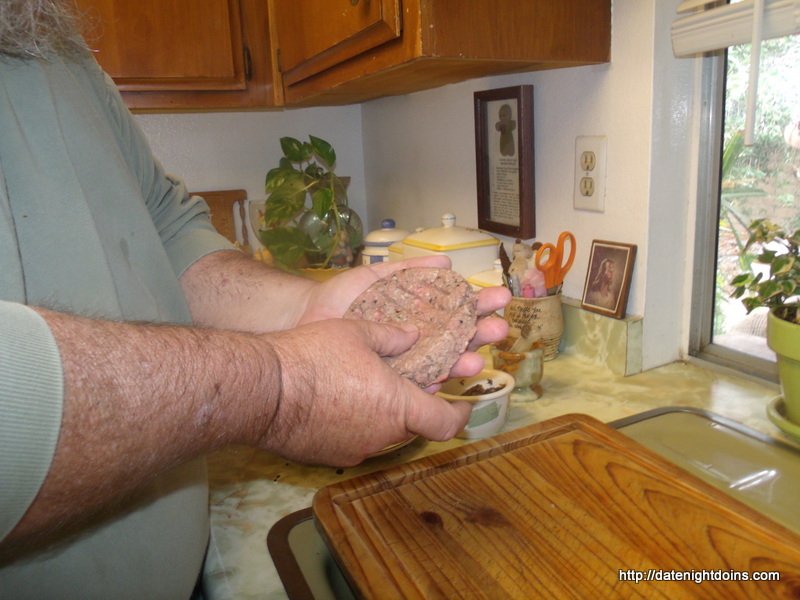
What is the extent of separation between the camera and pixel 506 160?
130cm

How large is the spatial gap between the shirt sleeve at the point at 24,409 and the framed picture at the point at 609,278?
2.99 feet

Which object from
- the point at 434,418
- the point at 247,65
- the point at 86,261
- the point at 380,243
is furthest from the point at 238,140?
the point at 434,418

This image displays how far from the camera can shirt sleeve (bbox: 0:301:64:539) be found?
347mm

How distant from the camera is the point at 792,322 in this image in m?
0.76

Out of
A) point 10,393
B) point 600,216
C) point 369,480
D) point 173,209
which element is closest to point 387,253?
point 600,216

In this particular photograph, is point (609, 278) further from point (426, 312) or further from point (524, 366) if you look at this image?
point (426, 312)

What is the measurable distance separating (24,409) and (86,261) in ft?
0.97

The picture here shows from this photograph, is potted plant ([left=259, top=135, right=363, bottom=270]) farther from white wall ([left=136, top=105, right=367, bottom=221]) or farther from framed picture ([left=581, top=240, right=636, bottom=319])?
framed picture ([left=581, top=240, right=636, bottom=319])

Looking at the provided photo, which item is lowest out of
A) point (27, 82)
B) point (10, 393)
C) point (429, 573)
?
point (429, 573)

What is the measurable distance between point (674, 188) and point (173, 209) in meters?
0.82

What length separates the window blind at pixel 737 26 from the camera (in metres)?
0.79

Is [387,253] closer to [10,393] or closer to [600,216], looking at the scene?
[600,216]

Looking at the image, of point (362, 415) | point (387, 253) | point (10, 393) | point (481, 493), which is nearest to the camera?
point (10, 393)

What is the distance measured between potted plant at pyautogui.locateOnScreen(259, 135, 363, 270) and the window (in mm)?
956
